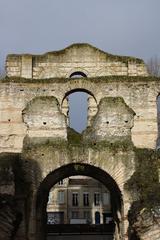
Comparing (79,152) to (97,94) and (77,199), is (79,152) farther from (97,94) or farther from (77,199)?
(77,199)

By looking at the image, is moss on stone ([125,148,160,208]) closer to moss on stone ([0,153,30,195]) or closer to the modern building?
moss on stone ([0,153,30,195])

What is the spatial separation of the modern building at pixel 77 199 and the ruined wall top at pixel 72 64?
53.8 feet

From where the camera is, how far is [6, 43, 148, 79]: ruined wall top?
21172 millimetres

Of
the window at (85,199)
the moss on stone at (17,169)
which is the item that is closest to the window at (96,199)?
the window at (85,199)

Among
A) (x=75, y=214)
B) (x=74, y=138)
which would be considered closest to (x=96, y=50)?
(x=74, y=138)

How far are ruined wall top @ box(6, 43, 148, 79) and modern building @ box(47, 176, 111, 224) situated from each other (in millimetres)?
16395

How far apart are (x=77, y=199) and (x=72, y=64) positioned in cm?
1881

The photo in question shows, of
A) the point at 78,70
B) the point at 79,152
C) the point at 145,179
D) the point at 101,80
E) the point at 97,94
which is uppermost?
the point at 78,70

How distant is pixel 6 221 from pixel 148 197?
11.5 feet

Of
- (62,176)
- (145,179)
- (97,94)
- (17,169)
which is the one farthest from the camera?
(97,94)

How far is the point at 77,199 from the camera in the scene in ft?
126

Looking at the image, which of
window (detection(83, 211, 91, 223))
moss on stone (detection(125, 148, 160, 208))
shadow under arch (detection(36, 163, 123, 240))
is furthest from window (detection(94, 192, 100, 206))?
moss on stone (detection(125, 148, 160, 208))

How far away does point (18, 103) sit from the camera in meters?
18.2

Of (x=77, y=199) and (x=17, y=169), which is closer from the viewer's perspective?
(x=17, y=169)
